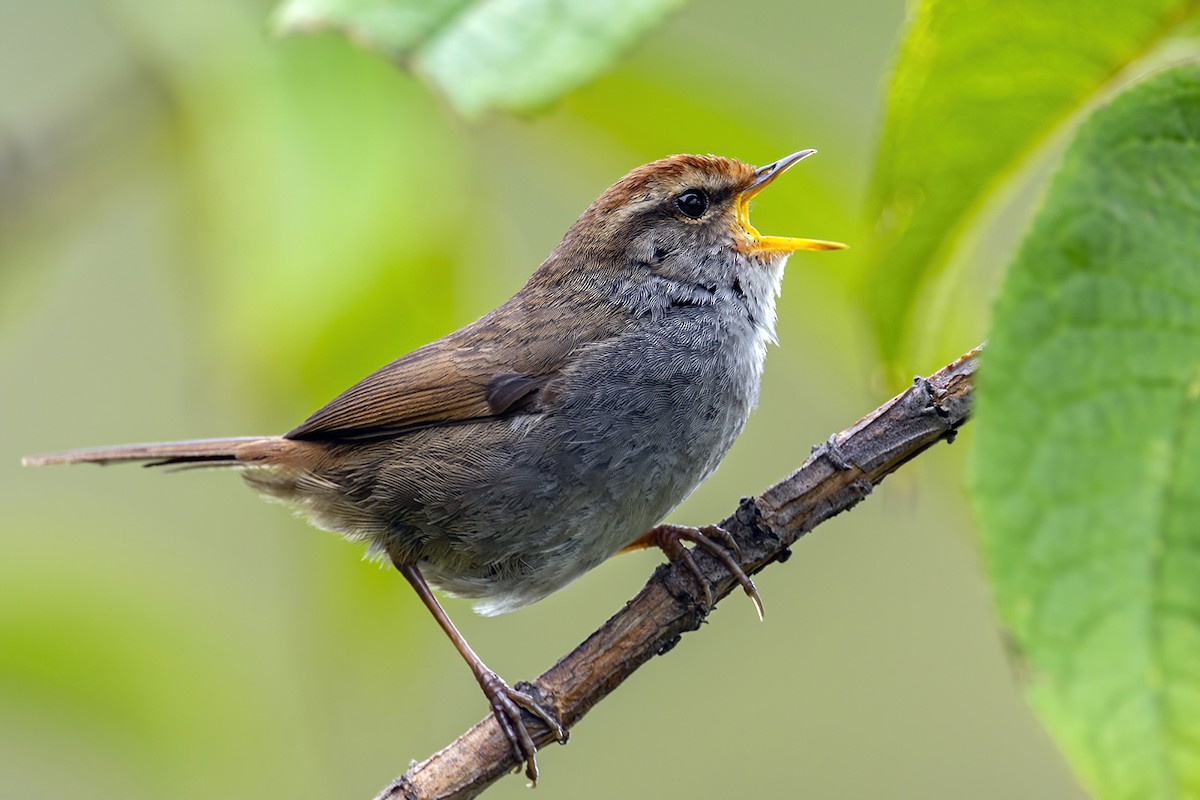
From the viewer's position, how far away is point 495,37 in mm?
1673

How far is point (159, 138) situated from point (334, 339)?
2.60ft

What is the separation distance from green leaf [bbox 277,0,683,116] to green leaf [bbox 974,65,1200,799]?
0.65 m

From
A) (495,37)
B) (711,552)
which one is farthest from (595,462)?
(495,37)

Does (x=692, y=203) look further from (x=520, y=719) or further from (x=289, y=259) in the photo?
(x=289, y=259)

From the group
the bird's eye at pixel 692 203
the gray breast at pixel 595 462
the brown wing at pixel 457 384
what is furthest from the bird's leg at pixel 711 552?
the bird's eye at pixel 692 203

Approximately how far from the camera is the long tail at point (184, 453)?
169 inches

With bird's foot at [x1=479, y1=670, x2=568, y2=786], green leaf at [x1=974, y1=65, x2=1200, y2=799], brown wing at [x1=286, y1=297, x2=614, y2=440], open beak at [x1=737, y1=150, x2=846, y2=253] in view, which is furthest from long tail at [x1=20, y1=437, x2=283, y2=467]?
green leaf at [x1=974, y1=65, x2=1200, y2=799]

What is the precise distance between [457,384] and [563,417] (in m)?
0.52

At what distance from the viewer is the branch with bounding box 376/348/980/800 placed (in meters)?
2.50

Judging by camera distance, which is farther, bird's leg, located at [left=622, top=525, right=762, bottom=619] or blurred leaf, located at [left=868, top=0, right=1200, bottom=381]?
bird's leg, located at [left=622, top=525, right=762, bottom=619]

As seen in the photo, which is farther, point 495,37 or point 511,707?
point 511,707

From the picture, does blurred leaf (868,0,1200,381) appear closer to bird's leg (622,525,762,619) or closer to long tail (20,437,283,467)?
bird's leg (622,525,762,619)

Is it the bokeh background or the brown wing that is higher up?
the brown wing

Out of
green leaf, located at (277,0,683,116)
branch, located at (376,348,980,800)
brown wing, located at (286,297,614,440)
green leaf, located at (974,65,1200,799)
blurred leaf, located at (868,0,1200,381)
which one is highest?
brown wing, located at (286,297,614,440)
